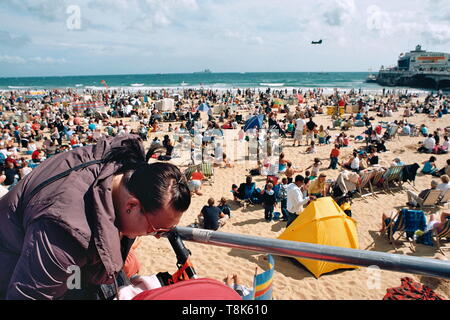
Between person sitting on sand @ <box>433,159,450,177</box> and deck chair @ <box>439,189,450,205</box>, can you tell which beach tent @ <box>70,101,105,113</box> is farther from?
deck chair @ <box>439,189,450,205</box>

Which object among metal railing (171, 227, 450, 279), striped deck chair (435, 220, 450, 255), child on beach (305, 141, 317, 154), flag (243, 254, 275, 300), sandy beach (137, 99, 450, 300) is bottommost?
sandy beach (137, 99, 450, 300)

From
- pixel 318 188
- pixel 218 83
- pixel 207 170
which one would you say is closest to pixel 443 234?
pixel 318 188

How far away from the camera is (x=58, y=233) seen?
770mm

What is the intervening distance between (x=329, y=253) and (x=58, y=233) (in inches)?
35.5

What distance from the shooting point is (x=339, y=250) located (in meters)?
1.05

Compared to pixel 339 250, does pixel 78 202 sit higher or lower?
higher

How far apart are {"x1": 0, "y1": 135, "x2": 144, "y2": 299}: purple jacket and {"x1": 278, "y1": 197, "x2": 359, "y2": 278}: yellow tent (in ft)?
17.3

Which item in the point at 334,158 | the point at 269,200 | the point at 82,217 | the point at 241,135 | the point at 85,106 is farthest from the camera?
the point at 85,106

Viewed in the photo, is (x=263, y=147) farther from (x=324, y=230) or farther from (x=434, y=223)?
(x=324, y=230)

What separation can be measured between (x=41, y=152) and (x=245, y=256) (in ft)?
36.7

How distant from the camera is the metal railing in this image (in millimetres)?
948

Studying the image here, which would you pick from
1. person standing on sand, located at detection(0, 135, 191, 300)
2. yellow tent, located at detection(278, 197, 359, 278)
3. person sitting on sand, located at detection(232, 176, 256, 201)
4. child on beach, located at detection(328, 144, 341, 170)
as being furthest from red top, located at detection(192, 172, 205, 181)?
person standing on sand, located at detection(0, 135, 191, 300)
